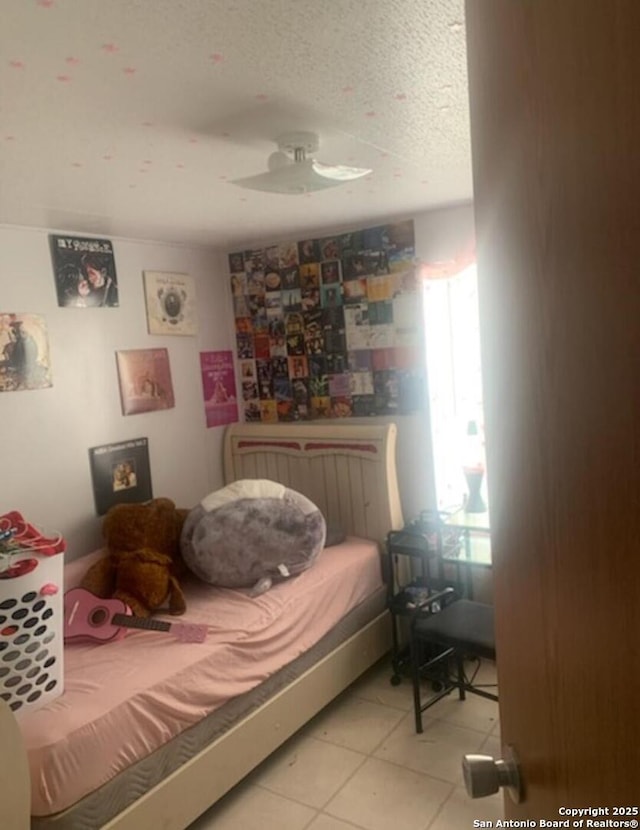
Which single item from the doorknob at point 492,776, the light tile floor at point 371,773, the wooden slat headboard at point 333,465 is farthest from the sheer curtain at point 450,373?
the doorknob at point 492,776

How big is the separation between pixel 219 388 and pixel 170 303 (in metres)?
0.57

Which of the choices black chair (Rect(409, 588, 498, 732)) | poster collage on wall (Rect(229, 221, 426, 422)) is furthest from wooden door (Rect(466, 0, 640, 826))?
poster collage on wall (Rect(229, 221, 426, 422))

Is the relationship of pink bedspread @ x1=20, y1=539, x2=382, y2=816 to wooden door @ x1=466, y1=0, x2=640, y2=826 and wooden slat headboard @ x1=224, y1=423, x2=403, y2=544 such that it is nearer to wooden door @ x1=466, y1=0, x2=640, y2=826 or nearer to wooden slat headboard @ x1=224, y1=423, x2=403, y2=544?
wooden slat headboard @ x1=224, y1=423, x2=403, y2=544

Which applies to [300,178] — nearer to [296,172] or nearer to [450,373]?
[296,172]

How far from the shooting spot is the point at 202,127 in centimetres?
154

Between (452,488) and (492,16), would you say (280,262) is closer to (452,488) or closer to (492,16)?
(452,488)

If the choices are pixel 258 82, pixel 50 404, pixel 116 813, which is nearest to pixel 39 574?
pixel 116 813

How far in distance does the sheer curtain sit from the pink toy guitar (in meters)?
1.48

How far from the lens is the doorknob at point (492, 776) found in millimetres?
770

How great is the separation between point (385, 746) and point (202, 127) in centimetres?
229

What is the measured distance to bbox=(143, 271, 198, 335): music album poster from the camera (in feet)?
10.1

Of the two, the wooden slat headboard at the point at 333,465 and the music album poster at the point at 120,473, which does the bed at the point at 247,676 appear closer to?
the wooden slat headboard at the point at 333,465

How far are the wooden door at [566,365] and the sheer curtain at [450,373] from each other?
2.20 meters

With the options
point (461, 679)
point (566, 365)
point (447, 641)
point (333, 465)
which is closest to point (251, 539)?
point (333, 465)
